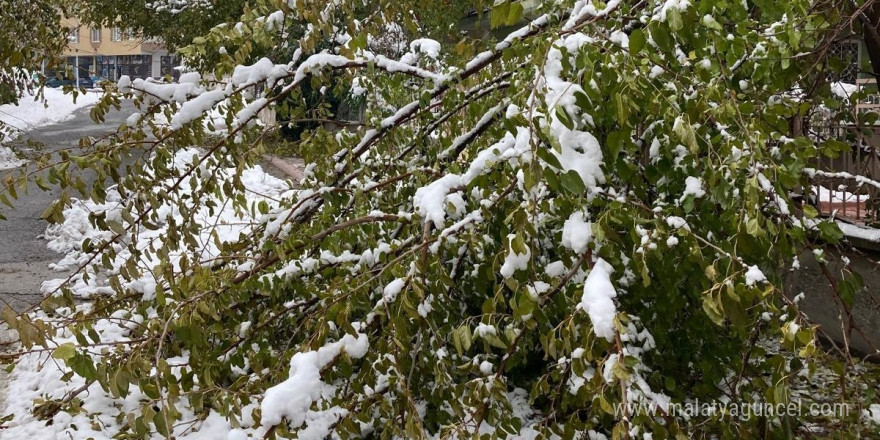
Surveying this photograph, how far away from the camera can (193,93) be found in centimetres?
380

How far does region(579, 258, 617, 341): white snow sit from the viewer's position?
6.64ft

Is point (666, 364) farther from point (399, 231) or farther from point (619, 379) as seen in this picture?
point (619, 379)

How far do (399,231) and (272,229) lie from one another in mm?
653

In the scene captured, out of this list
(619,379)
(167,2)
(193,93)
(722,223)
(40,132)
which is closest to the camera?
(619,379)

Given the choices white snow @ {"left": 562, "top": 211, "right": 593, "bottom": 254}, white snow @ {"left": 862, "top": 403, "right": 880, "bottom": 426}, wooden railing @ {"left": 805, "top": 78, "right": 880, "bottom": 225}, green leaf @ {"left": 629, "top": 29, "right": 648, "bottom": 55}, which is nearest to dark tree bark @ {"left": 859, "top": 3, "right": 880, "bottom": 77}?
wooden railing @ {"left": 805, "top": 78, "right": 880, "bottom": 225}

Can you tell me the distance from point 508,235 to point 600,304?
1.41 ft

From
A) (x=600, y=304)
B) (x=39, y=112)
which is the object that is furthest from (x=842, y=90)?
Result: (x=39, y=112)

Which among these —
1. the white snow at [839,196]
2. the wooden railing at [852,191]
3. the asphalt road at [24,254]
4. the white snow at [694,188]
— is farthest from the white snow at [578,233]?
the white snow at [839,196]

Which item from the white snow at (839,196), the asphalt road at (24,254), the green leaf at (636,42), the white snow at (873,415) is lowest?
the asphalt road at (24,254)

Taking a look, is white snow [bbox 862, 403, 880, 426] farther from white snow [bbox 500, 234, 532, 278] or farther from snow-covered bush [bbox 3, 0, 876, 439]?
white snow [bbox 500, 234, 532, 278]

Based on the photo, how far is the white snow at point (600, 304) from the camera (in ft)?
6.64

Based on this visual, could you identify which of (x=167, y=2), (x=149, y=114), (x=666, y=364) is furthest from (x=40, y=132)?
(x=666, y=364)

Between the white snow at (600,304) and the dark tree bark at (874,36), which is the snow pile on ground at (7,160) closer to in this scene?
the dark tree bark at (874,36)

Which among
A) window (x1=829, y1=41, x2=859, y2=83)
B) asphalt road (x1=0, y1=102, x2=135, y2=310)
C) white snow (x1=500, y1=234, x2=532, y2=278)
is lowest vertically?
asphalt road (x1=0, y1=102, x2=135, y2=310)
